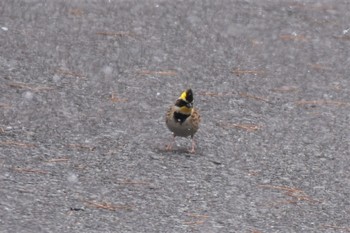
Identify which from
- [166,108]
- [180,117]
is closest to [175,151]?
[180,117]

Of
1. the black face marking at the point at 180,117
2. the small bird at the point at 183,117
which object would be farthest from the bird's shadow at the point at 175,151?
the black face marking at the point at 180,117

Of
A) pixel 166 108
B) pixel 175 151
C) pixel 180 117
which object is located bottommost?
pixel 175 151

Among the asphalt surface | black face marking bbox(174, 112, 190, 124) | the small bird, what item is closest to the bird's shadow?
the asphalt surface

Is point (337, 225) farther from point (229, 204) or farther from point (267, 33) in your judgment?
point (267, 33)

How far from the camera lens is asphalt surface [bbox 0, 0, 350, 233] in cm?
634

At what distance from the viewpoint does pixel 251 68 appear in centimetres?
1016

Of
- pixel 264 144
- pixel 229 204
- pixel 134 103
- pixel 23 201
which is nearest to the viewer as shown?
pixel 23 201

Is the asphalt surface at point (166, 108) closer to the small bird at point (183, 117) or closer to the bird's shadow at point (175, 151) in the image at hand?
the bird's shadow at point (175, 151)

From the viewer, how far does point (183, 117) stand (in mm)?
7480

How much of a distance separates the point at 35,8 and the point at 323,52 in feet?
11.7

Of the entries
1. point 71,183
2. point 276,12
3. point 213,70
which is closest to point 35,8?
point 213,70

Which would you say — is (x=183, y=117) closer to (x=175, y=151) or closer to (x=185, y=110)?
(x=185, y=110)

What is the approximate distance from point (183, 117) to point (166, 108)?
1313 mm

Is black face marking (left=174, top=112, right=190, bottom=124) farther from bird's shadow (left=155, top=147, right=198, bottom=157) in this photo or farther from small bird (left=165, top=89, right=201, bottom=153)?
bird's shadow (left=155, top=147, right=198, bottom=157)
